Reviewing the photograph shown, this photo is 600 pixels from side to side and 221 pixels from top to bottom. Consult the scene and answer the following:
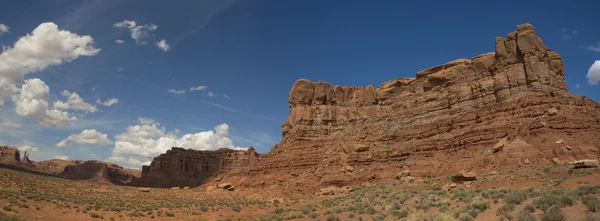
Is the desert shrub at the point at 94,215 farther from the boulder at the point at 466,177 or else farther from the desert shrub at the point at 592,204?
the boulder at the point at 466,177

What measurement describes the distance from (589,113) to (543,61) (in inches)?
285

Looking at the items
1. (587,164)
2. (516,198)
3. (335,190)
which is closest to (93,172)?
(335,190)

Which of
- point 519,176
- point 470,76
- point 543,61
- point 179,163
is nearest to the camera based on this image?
point 519,176

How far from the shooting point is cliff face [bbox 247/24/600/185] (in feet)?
106

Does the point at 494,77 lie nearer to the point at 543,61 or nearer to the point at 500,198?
the point at 543,61

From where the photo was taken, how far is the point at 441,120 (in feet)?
140

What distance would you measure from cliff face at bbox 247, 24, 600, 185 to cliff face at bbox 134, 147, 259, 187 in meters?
54.2

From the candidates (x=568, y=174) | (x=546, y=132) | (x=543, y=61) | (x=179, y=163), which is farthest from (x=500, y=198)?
(x=179, y=163)

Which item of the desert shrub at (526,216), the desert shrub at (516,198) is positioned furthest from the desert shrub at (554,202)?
the desert shrub at (516,198)

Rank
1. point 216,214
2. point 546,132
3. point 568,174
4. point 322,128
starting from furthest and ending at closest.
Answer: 1. point 322,128
2. point 546,132
3. point 216,214
4. point 568,174

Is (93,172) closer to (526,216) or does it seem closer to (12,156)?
(12,156)

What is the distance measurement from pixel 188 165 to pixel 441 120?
9169 cm

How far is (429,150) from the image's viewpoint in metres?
39.8

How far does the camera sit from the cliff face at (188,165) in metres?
110
